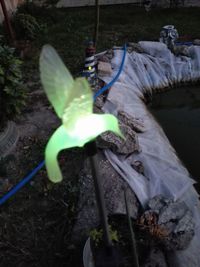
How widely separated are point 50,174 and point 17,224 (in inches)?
85.6

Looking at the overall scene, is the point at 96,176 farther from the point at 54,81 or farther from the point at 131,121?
the point at 131,121

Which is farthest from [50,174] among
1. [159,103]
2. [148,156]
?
[159,103]

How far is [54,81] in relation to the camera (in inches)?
33.4

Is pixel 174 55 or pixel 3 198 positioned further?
pixel 174 55

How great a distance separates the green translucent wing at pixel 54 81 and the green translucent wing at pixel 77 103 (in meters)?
0.02

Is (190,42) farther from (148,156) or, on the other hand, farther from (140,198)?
(140,198)

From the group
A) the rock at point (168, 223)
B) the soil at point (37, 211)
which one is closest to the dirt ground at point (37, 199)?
the soil at point (37, 211)

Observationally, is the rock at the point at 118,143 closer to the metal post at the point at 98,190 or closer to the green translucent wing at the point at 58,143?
the metal post at the point at 98,190

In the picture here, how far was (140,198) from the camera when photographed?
293 cm

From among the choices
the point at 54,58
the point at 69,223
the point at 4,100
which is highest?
the point at 54,58

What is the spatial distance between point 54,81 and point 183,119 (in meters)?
4.60

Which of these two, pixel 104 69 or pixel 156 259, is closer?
pixel 156 259

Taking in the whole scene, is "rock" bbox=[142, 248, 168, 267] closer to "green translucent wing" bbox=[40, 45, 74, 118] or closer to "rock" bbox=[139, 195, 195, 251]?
"rock" bbox=[139, 195, 195, 251]

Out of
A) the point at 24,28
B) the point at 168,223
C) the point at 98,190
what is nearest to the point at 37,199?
the point at 168,223
